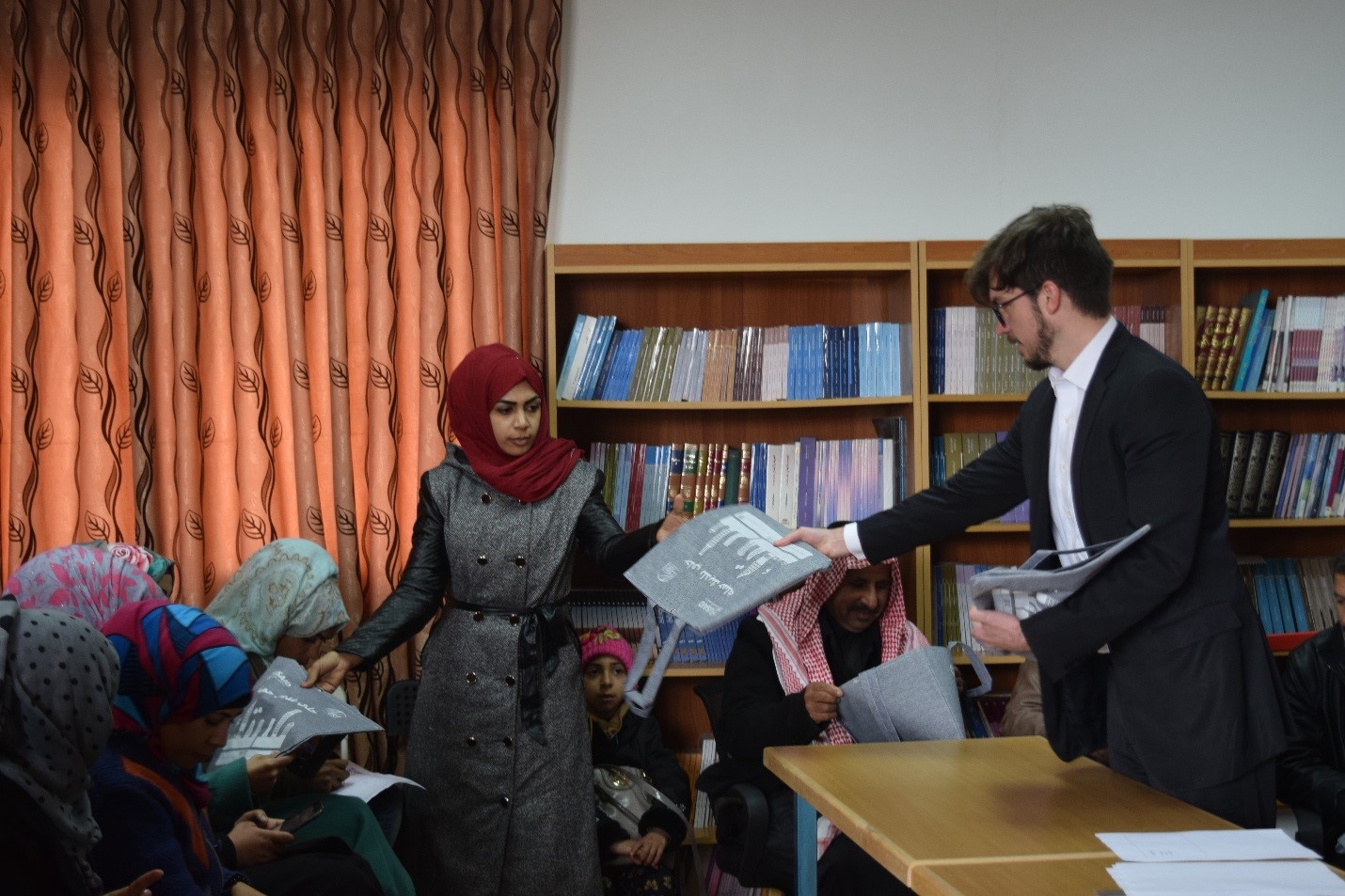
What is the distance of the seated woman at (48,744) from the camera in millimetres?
1419

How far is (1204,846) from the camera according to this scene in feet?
5.09

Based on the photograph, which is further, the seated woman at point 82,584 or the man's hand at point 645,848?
the man's hand at point 645,848

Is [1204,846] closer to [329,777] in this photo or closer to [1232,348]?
[329,777]

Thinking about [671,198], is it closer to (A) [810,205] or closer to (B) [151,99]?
(A) [810,205]

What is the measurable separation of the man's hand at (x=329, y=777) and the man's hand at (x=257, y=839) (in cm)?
28

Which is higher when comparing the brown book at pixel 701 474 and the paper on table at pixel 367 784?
the brown book at pixel 701 474

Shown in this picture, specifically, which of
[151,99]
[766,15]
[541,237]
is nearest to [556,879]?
[541,237]

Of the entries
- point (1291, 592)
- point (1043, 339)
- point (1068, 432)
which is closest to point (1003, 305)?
point (1043, 339)

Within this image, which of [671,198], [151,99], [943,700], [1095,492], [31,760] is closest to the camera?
[31,760]

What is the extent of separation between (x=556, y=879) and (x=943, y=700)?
3.21 ft

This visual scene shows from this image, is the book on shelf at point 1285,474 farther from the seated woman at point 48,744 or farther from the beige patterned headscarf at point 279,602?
the seated woman at point 48,744

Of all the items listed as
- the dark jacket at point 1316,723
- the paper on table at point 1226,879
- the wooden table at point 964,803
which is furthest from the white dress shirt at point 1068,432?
the dark jacket at point 1316,723

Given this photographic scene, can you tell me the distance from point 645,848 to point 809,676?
1.95 feet

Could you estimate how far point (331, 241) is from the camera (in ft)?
11.3
